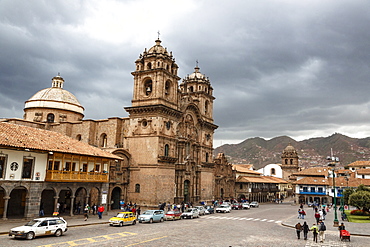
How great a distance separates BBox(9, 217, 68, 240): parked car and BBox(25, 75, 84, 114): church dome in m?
39.8

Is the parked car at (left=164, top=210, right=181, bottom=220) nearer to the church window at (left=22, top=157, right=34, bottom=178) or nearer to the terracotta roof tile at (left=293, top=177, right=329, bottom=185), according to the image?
the church window at (left=22, top=157, right=34, bottom=178)

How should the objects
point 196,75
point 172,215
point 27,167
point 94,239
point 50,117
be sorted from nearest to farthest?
point 94,239 → point 27,167 → point 172,215 → point 50,117 → point 196,75

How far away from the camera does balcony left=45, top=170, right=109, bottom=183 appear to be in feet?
101

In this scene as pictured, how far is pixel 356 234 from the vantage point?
26.9m

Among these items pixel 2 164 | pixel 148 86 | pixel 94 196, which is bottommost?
pixel 94 196

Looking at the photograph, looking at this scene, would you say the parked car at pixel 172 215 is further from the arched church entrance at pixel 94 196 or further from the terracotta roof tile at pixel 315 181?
the terracotta roof tile at pixel 315 181

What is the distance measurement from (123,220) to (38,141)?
11526mm

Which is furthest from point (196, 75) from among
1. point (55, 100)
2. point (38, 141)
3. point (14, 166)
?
point (14, 166)

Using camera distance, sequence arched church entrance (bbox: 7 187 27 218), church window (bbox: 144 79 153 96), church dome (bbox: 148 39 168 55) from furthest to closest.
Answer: church dome (bbox: 148 39 168 55), church window (bbox: 144 79 153 96), arched church entrance (bbox: 7 187 27 218)

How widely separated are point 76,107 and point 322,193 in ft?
189

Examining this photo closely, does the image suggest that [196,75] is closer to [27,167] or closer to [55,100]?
[55,100]

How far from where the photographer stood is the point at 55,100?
58938 millimetres

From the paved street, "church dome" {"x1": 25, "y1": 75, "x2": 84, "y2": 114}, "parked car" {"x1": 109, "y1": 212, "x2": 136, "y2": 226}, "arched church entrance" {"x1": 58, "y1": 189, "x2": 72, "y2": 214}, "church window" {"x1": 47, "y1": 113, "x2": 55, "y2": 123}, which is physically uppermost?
"church dome" {"x1": 25, "y1": 75, "x2": 84, "y2": 114}

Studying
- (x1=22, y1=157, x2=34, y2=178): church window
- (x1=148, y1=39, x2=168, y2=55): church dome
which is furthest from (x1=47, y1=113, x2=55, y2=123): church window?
(x1=22, y1=157, x2=34, y2=178): church window
